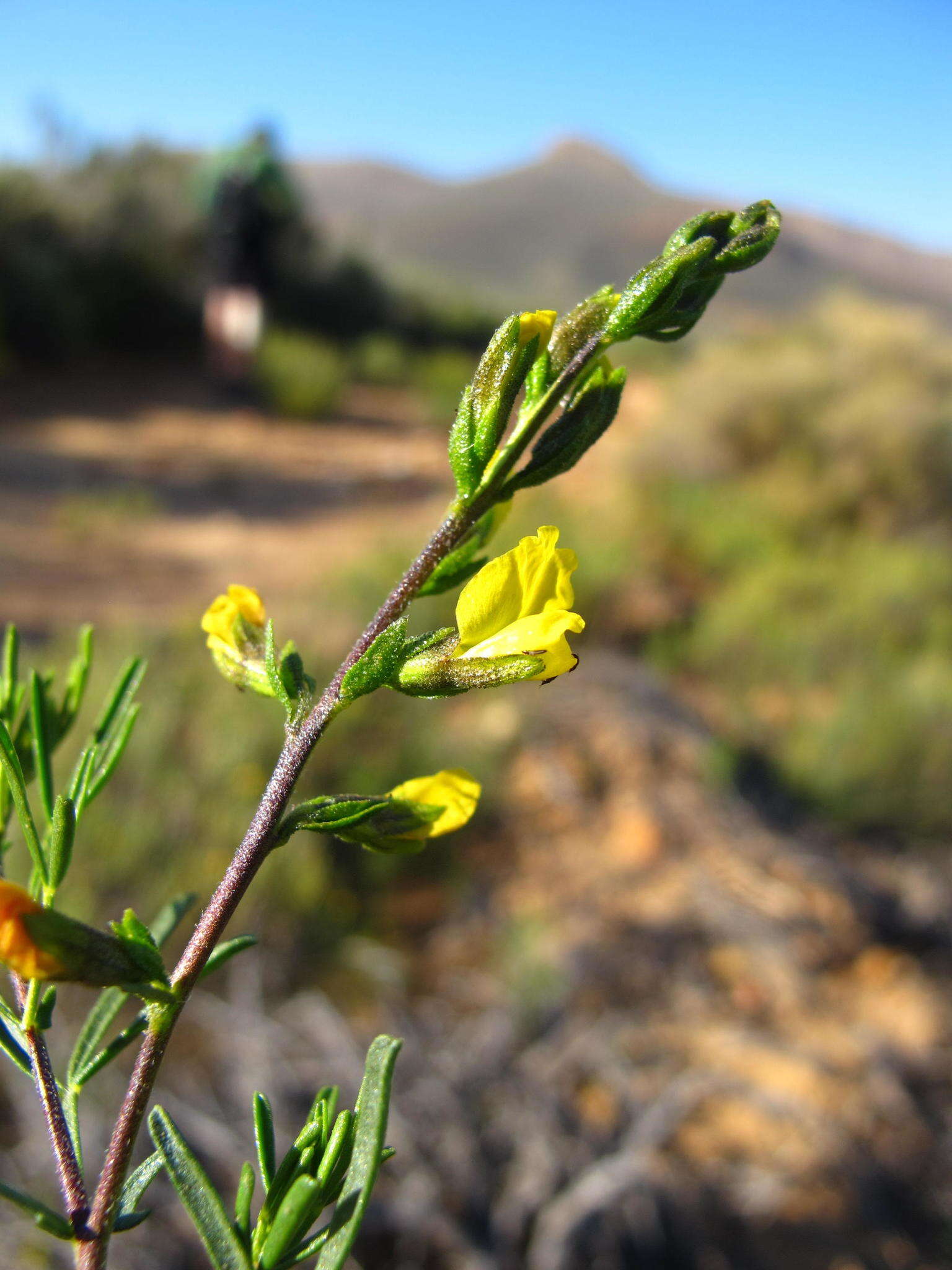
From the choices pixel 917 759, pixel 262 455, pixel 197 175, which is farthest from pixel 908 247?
pixel 917 759

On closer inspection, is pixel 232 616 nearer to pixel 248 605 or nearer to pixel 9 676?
pixel 248 605

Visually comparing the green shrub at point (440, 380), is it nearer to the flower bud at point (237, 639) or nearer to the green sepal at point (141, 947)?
the flower bud at point (237, 639)

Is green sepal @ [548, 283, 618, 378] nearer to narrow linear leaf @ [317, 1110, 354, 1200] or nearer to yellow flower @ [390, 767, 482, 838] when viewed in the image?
yellow flower @ [390, 767, 482, 838]

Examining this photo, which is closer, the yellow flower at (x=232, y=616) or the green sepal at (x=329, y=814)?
the green sepal at (x=329, y=814)

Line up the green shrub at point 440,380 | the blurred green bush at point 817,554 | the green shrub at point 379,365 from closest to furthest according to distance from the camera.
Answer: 1. the blurred green bush at point 817,554
2. the green shrub at point 440,380
3. the green shrub at point 379,365

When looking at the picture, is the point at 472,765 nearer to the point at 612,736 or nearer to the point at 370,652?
the point at 612,736

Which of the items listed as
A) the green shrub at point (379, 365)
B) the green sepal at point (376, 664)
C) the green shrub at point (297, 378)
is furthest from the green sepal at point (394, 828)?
the green shrub at point (379, 365)

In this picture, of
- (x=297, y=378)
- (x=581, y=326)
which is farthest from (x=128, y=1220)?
(x=297, y=378)
